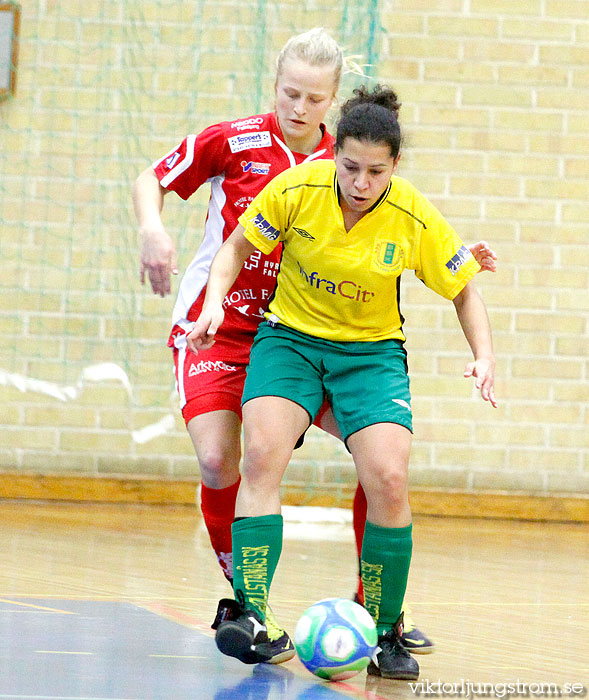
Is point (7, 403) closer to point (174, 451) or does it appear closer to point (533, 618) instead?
point (174, 451)

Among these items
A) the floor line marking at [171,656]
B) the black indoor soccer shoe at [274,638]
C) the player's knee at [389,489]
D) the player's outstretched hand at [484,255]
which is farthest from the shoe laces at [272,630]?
the player's outstretched hand at [484,255]

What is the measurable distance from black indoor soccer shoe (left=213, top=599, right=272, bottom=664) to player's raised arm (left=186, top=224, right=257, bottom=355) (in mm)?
598

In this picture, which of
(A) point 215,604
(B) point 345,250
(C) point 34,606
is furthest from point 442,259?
(C) point 34,606

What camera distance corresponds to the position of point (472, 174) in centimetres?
620

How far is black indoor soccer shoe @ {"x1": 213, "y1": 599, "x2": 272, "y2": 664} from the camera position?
7.80 ft

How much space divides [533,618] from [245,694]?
140 centimetres

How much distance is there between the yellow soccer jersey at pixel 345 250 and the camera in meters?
2.69

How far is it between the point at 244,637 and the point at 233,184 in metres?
1.27

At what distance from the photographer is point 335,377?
270cm

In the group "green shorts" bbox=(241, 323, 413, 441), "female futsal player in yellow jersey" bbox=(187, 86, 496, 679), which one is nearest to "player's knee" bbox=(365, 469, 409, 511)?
→ "female futsal player in yellow jersey" bbox=(187, 86, 496, 679)

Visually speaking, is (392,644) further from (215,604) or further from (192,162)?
(192,162)

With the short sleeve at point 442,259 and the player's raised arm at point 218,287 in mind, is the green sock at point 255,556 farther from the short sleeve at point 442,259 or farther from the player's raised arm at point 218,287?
the short sleeve at point 442,259

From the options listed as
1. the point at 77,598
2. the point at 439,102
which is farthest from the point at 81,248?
the point at 77,598

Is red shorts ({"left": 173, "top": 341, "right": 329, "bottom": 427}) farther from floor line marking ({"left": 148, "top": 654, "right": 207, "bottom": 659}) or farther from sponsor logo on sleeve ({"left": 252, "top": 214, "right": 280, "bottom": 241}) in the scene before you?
floor line marking ({"left": 148, "top": 654, "right": 207, "bottom": 659})
